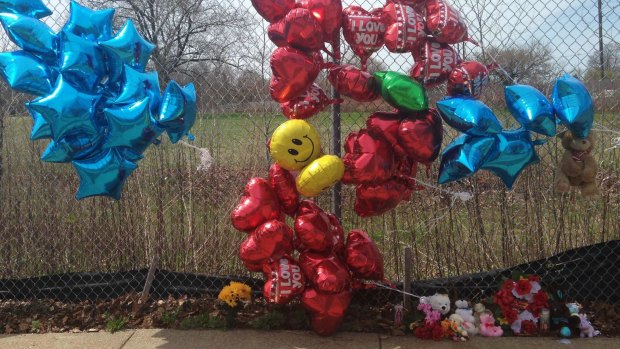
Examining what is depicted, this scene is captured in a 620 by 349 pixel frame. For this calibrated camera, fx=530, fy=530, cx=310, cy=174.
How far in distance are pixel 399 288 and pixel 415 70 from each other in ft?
4.75

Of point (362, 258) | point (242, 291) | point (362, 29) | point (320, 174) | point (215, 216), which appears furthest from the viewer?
point (215, 216)

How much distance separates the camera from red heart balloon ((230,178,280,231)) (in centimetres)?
288

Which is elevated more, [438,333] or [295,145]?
[295,145]

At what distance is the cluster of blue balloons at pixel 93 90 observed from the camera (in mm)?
2652

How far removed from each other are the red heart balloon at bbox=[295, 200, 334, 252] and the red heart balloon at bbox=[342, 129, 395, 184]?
10.2 inches

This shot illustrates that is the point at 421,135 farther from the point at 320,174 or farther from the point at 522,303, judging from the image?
the point at 522,303

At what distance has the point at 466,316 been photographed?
125 inches

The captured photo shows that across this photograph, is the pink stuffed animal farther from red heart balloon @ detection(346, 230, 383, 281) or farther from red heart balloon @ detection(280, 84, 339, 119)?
red heart balloon @ detection(280, 84, 339, 119)

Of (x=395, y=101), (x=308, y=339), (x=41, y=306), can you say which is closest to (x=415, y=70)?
(x=395, y=101)

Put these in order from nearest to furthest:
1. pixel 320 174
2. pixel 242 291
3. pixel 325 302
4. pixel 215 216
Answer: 1. pixel 320 174
2. pixel 325 302
3. pixel 242 291
4. pixel 215 216

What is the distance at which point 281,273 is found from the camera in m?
2.88

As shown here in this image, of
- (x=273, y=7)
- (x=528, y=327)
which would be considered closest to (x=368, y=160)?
(x=273, y=7)

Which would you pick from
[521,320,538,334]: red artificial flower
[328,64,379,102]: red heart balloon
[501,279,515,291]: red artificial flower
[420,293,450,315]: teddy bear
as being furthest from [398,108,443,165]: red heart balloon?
[521,320,538,334]: red artificial flower

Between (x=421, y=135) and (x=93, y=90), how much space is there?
5.65ft
